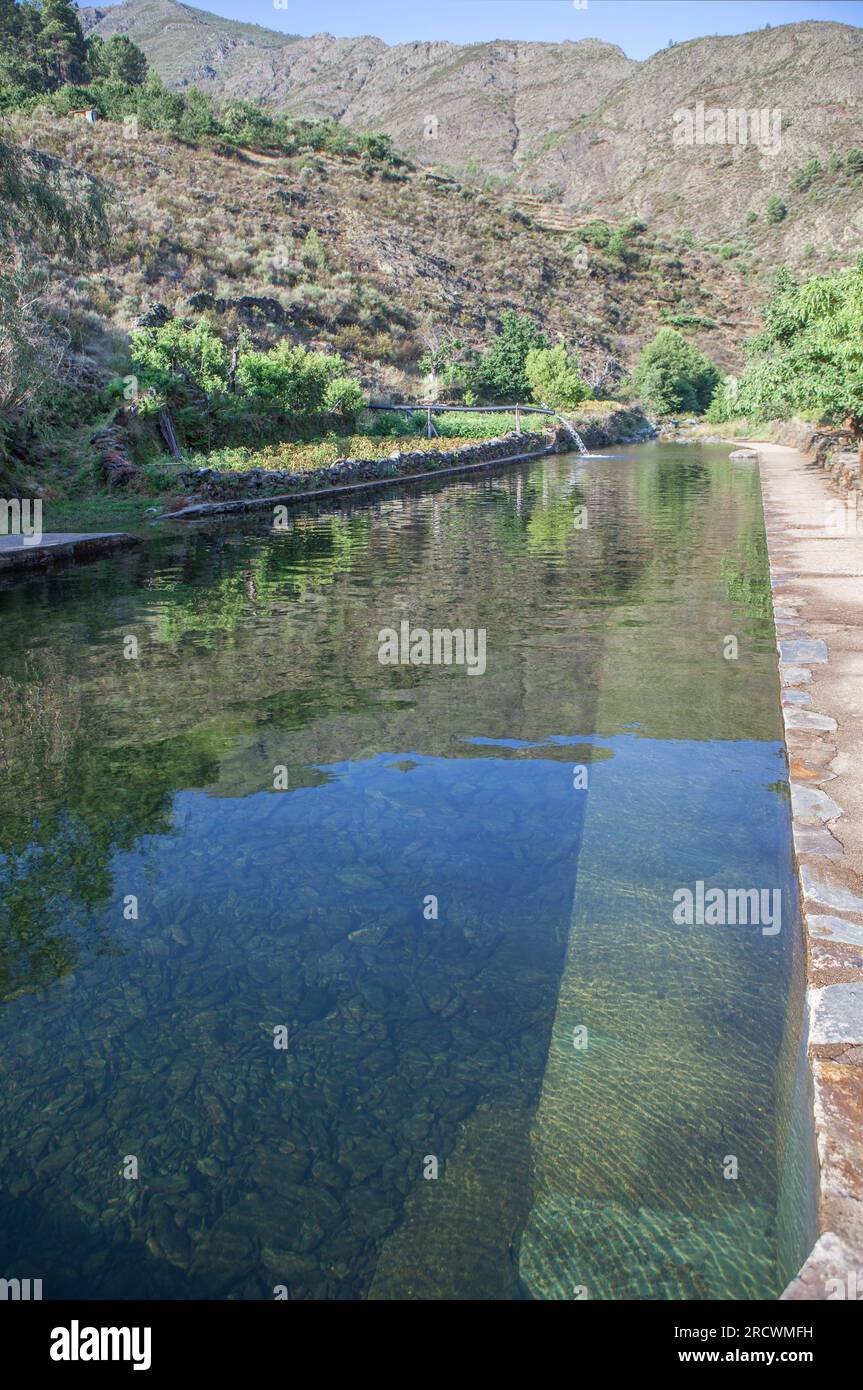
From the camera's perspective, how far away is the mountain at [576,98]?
94812 mm

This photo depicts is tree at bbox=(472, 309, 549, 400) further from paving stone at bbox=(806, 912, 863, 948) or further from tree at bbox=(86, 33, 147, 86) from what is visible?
paving stone at bbox=(806, 912, 863, 948)

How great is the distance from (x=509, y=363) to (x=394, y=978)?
46.0 metres

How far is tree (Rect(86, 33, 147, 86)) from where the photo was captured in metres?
61.2

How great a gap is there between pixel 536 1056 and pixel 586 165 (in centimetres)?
13334

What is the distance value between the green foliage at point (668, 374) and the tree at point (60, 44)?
4075 cm

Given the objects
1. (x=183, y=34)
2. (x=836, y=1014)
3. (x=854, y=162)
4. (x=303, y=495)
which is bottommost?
(x=836, y=1014)

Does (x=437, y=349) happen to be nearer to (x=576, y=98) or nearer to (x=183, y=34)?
(x=576, y=98)

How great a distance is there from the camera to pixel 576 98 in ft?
453

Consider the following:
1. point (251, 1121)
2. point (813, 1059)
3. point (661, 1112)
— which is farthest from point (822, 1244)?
point (251, 1121)

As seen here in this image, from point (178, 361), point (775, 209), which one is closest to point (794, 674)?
point (178, 361)

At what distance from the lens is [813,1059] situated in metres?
2.65

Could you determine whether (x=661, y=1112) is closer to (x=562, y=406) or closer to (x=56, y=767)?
(x=56, y=767)

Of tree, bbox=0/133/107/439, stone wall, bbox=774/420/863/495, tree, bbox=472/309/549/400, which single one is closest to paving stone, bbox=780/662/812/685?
tree, bbox=0/133/107/439
